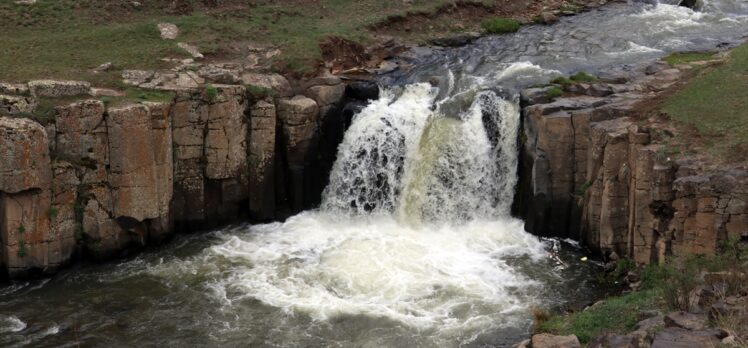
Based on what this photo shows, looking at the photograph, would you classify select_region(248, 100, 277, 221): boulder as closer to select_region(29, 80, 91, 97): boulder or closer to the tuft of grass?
the tuft of grass

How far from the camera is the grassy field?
28697mm

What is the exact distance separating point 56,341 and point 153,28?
1556cm

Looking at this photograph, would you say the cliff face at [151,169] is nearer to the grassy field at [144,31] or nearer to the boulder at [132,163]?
the boulder at [132,163]

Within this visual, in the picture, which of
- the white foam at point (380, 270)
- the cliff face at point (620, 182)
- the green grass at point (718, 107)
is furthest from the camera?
the green grass at point (718, 107)

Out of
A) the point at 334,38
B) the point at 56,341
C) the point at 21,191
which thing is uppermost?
the point at 334,38

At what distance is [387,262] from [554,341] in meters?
8.18

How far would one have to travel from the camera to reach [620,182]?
78.9 feet

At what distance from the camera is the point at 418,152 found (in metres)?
28.7

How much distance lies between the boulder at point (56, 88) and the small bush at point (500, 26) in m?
20.3

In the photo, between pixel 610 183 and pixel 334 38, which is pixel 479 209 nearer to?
pixel 610 183

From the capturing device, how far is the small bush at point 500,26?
39.2 metres

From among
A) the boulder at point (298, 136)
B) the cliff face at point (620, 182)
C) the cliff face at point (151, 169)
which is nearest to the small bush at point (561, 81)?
the cliff face at point (620, 182)

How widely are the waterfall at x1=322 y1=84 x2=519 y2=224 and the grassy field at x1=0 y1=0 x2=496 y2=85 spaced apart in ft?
14.2

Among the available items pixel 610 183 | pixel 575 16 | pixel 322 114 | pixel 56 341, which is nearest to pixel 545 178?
pixel 610 183
